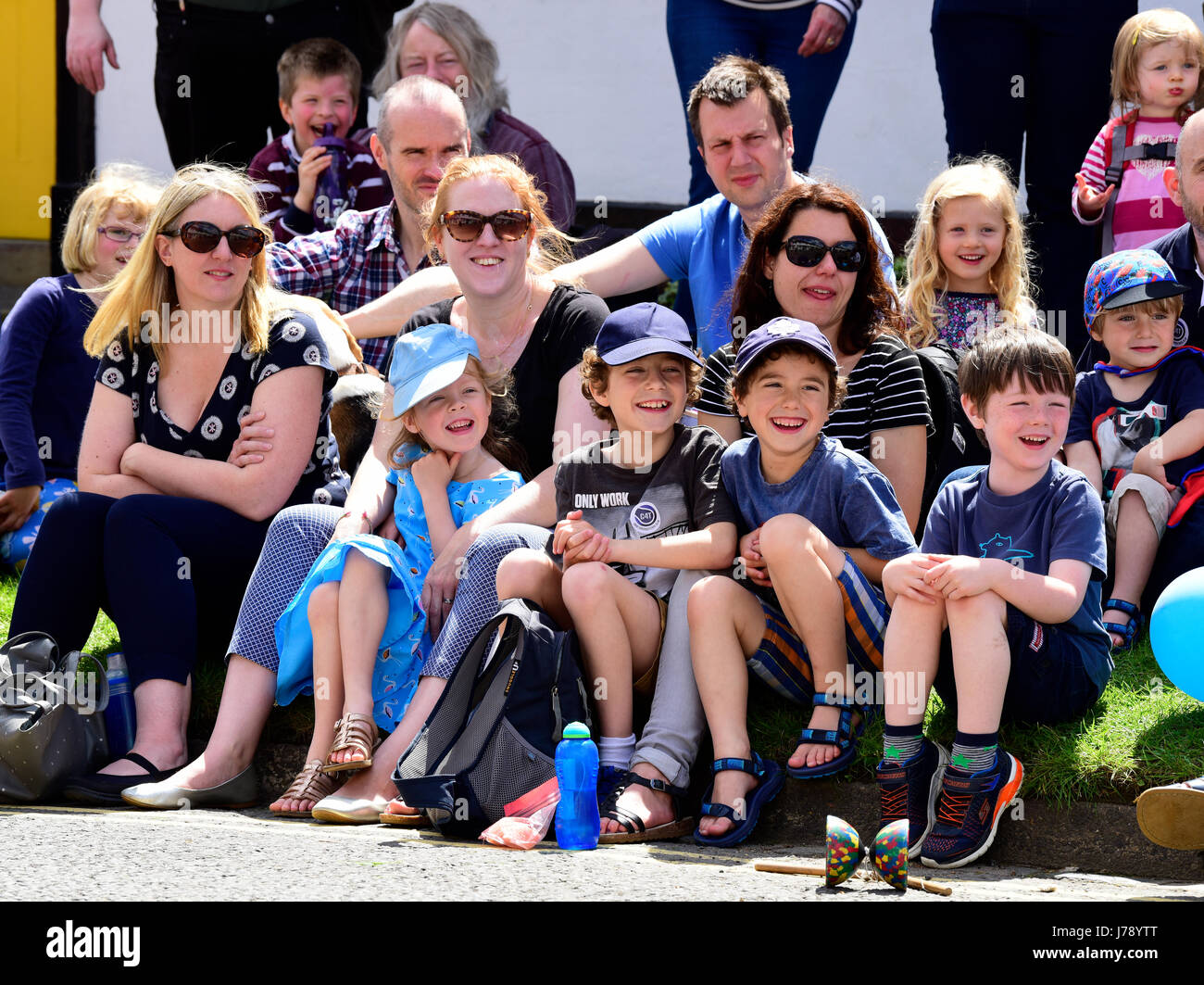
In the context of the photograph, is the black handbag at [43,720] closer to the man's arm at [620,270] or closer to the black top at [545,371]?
the black top at [545,371]

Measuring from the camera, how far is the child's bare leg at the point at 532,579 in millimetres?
3941

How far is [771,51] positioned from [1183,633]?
344 centimetres

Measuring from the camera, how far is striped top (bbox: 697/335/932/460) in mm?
4246

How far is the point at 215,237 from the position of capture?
15.3 feet

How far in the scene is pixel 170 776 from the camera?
430 centimetres

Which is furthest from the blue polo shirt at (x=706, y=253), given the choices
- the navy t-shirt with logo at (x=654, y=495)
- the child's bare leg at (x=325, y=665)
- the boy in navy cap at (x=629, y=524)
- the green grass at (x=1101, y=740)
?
the child's bare leg at (x=325, y=665)

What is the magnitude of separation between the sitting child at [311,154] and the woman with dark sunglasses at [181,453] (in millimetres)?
1278

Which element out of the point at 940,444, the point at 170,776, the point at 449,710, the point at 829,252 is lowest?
the point at 170,776

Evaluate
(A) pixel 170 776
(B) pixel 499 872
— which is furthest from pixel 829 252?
(A) pixel 170 776

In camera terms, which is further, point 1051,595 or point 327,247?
point 327,247

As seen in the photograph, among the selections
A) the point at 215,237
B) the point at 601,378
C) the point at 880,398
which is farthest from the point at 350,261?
the point at 880,398

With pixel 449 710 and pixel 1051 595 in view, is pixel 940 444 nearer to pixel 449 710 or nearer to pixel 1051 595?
pixel 1051 595
